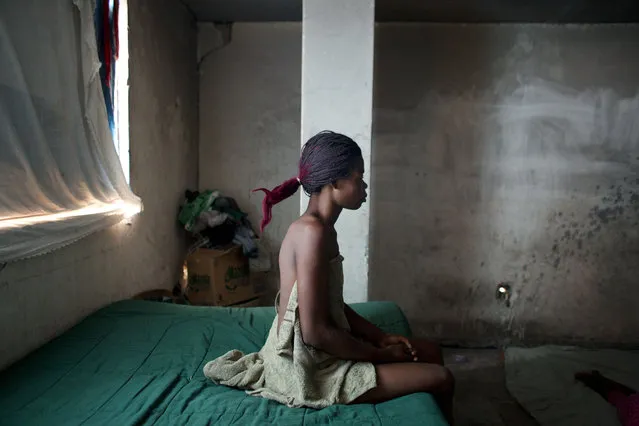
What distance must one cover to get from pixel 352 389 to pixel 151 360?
865 millimetres

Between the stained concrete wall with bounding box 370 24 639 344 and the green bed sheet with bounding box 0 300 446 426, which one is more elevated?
the stained concrete wall with bounding box 370 24 639 344

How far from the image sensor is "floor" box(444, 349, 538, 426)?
2.60 m

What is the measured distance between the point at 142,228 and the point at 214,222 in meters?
0.71

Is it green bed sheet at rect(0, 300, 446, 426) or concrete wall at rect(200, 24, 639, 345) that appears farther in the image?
concrete wall at rect(200, 24, 639, 345)

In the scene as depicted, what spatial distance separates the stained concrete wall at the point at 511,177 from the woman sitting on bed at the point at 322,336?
2261 mm

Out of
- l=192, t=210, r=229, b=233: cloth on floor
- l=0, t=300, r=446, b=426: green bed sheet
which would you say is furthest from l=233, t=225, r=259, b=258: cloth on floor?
l=0, t=300, r=446, b=426: green bed sheet

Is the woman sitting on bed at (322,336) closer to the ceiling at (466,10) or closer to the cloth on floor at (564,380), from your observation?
the cloth on floor at (564,380)

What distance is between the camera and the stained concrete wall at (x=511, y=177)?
3789 mm

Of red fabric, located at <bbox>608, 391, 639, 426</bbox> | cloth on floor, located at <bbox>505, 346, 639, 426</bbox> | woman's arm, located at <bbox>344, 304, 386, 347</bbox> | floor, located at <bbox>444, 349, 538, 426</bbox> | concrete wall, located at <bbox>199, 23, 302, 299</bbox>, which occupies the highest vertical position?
concrete wall, located at <bbox>199, 23, 302, 299</bbox>

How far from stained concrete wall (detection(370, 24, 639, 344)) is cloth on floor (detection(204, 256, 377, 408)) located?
2.32 metres

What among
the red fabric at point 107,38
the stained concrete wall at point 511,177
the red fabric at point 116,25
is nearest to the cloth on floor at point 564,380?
the stained concrete wall at point 511,177

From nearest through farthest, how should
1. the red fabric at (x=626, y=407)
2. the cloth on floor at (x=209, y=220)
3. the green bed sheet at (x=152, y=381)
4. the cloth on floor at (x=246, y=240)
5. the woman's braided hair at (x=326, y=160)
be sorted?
the green bed sheet at (x=152, y=381) → the woman's braided hair at (x=326, y=160) → the red fabric at (x=626, y=407) → the cloth on floor at (x=209, y=220) → the cloth on floor at (x=246, y=240)

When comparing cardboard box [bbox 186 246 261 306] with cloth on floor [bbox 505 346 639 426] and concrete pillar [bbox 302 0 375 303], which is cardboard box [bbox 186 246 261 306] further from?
cloth on floor [bbox 505 346 639 426]

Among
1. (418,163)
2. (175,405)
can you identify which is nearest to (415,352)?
(175,405)
